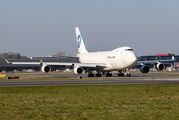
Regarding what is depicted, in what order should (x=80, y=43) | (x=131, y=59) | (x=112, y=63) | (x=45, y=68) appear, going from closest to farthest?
(x=131, y=59) < (x=45, y=68) < (x=112, y=63) < (x=80, y=43)

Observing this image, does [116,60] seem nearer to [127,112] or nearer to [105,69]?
[105,69]

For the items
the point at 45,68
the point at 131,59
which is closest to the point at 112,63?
the point at 131,59

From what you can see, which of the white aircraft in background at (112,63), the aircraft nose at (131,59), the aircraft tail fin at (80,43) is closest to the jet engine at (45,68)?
the white aircraft in background at (112,63)

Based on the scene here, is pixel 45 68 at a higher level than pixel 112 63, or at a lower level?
lower

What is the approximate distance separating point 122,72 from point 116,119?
4907 centimetres

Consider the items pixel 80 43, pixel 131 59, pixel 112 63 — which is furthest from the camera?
pixel 80 43

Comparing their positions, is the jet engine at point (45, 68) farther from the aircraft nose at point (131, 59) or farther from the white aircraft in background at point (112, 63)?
the aircraft nose at point (131, 59)

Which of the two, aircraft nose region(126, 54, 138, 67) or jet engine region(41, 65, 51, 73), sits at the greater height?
aircraft nose region(126, 54, 138, 67)

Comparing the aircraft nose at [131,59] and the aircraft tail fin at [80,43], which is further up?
the aircraft tail fin at [80,43]

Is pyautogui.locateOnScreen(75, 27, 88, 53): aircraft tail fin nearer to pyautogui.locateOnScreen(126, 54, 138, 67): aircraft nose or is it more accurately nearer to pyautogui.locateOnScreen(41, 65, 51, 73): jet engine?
pyautogui.locateOnScreen(41, 65, 51, 73): jet engine

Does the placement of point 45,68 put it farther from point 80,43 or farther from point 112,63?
point 80,43

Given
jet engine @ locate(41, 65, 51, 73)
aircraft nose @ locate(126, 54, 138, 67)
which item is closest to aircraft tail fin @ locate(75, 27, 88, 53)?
jet engine @ locate(41, 65, 51, 73)

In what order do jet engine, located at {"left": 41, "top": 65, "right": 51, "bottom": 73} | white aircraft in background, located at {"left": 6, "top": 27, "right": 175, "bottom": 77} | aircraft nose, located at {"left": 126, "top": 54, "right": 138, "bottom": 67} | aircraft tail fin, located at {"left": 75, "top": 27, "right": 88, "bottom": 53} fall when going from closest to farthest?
aircraft nose, located at {"left": 126, "top": 54, "right": 138, "bottom": 67}, white aircraft in background, located at {"left": 6, "top": 27, "right": 175, "bottom": 77}, jet engine, located at {"left": 41, "top": 65, "right": 51, "bottom": 73}, aircraft tail fin, located at {"left": 75, "top": 27, "right": 88, "bottom": 53}

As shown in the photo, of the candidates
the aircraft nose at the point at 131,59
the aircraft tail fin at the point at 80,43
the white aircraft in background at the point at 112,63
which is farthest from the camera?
the aircraft tail fin at the point at 80,43
